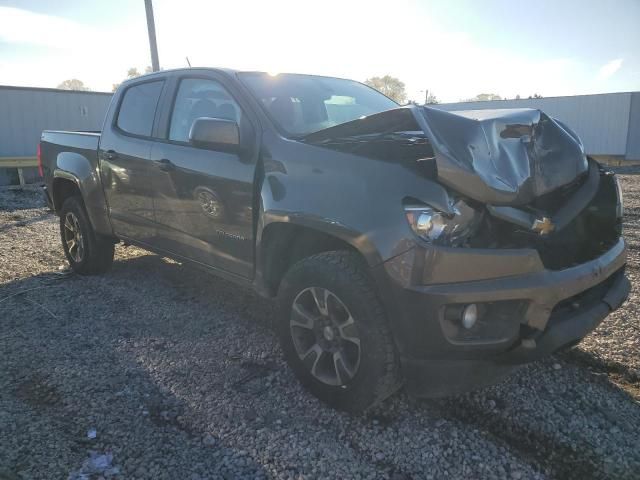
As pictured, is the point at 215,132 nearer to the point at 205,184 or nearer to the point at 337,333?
the point at 205,184

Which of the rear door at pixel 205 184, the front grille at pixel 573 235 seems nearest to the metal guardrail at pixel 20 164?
the rear door at pixel 205 184

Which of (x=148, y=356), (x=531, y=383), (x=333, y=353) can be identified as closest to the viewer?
(x=333, y=353)

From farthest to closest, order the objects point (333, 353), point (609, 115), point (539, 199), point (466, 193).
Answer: point (609, 115) → point (333, 353) → point (539, 199) → point (466, 193)

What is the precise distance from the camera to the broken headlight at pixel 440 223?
2.16 meters

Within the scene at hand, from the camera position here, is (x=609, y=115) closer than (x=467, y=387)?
No

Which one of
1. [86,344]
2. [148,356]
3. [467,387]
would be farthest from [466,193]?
[86,344]

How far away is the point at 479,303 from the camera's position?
218cm

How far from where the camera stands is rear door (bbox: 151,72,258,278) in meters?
3.08

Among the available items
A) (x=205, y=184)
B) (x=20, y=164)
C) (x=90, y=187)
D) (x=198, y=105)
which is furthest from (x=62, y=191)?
(x=20, y=164)

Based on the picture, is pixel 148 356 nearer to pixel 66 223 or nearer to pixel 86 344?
pixel 86 344

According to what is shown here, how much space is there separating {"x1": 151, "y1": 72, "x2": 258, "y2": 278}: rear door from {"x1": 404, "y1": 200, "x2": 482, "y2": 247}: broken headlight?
1186 mm

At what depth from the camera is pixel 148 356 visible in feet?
10.9

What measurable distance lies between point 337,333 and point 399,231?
0.71m

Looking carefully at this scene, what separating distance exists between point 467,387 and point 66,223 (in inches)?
181
